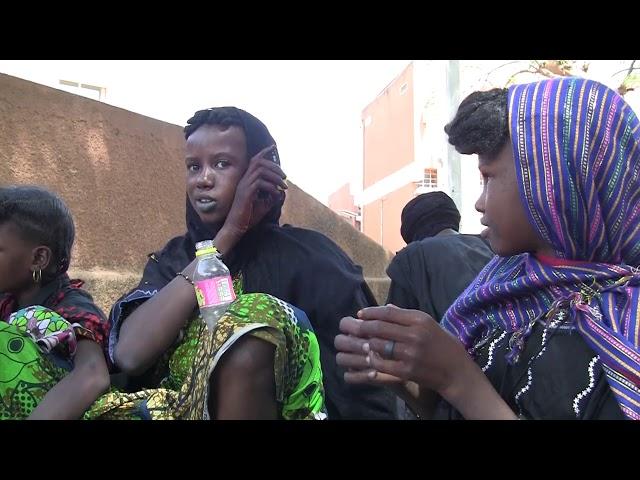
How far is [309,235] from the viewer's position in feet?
8.96

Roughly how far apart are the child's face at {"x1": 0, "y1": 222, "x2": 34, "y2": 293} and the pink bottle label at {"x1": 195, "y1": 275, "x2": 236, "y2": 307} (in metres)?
0.78

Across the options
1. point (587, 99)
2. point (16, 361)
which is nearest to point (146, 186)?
point (16, 361)

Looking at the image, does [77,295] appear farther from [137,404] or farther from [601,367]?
[601,367]

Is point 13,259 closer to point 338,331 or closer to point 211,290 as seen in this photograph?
point 211,290

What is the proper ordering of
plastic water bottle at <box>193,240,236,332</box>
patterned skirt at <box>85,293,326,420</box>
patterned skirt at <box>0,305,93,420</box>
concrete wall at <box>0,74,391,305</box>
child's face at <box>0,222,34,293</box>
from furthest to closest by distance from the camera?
concrete wall at <box>0,74,391,305</box>
child's face at <box>0,222,34,293</box>
plastic water bottle at <box>193,240,236,332</box>
patterned skirt at <box>0,305,93,420</box>
patterned skirt at <box>85,293,326,420</box>

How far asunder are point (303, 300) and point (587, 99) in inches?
54.2

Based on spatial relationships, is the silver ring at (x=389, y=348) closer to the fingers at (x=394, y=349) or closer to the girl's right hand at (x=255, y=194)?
the fingers at (x=394, y=349)

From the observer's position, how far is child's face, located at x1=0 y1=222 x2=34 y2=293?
2316 mm

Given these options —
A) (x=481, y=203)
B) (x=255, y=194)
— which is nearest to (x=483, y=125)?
(x=481, y=203)

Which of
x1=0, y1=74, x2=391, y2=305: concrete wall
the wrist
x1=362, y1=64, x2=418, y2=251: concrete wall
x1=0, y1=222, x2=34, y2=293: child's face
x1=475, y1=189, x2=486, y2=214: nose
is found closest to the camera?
x1=475, y1=189, x2=486, y2=214: nose

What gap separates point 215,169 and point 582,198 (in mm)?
1521

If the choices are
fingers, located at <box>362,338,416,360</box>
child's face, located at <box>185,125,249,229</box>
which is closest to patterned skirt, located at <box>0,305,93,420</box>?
child's face, located at <box>185,125,249,229</box>

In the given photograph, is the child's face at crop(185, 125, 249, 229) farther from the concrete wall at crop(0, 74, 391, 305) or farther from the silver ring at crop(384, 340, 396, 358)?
the concrete wall at crop(0, 74, 391, 305)

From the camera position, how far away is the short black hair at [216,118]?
2.63m
